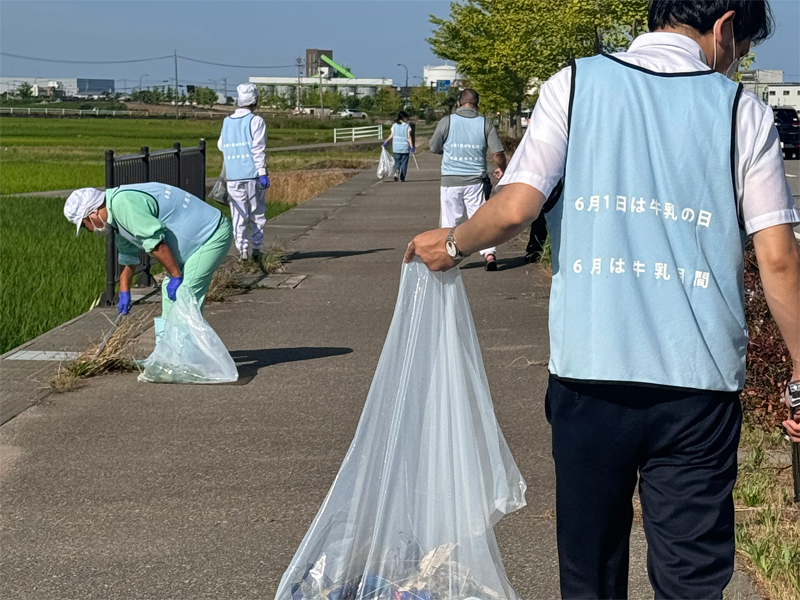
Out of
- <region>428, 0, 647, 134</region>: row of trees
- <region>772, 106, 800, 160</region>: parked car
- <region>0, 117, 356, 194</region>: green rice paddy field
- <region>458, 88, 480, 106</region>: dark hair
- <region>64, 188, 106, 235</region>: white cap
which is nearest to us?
<region>64, 188, 106, 235</region>: white cap

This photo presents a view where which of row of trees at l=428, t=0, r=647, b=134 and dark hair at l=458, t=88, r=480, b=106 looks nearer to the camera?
dark hair at l=458, t=88, r=480, b=106

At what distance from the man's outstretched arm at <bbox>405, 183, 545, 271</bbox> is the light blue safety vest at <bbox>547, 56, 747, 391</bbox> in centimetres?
10

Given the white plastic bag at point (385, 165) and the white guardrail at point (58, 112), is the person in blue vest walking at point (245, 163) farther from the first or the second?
the white guardrail at point (58, 112)

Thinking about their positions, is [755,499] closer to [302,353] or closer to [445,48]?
[302,353]

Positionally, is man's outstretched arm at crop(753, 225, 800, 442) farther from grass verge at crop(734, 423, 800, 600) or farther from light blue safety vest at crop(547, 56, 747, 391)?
grass verge at crop(734, 423, 800, 600)

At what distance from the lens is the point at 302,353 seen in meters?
7.96

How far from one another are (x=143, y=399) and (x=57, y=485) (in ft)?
5.17

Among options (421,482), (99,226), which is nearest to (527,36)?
(99,226)

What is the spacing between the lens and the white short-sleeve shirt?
8.13 feet

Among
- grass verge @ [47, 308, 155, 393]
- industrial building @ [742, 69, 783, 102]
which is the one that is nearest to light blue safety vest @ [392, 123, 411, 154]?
industrial building @ [742, 69, 783, 102]

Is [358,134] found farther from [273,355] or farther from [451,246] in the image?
[451,246]

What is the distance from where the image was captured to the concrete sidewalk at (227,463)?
4.05 meters

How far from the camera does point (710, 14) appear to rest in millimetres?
2602

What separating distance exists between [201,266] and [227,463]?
1.96m
